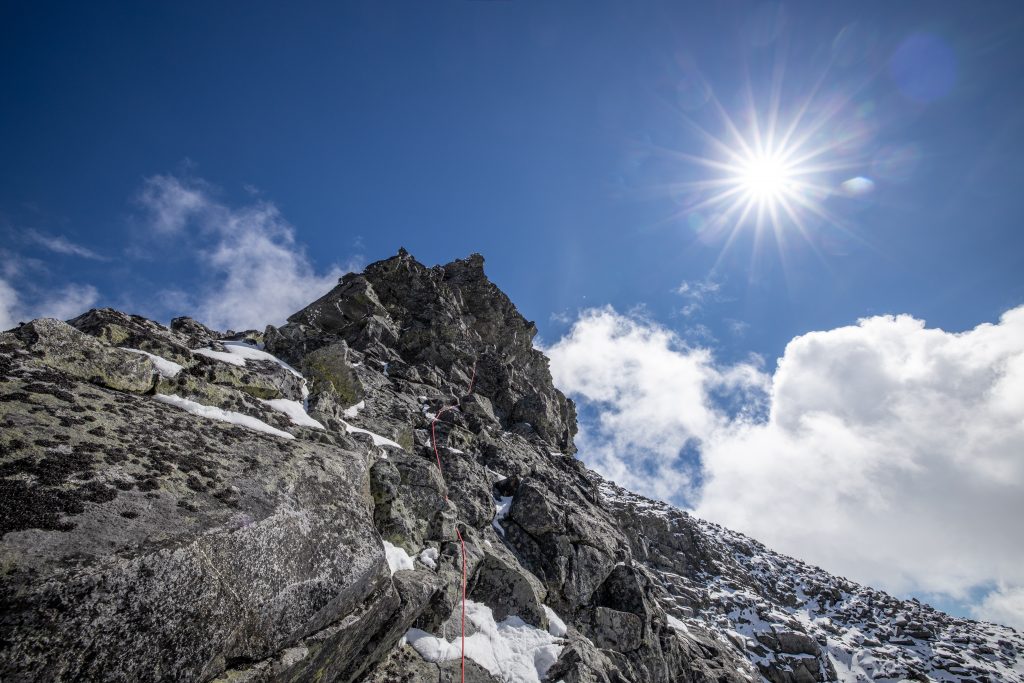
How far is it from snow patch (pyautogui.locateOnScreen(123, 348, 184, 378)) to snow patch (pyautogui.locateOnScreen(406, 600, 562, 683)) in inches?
437

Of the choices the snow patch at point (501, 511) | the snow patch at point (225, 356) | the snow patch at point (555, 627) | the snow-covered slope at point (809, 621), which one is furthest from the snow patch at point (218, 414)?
the snow-covered slope at point (809, 621)

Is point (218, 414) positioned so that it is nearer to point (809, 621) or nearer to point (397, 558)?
point (397, 558)

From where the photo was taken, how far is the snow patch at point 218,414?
42.2ft

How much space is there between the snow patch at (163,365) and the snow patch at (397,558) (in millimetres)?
8812

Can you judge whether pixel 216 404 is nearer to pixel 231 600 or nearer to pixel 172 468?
pixel 172 468

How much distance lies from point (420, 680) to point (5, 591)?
9.49 meters

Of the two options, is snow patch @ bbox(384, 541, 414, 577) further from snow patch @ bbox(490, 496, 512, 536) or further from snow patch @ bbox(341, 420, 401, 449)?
snow patch @ bbox(490, 496, 512, 536)

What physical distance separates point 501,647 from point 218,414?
12.4 m

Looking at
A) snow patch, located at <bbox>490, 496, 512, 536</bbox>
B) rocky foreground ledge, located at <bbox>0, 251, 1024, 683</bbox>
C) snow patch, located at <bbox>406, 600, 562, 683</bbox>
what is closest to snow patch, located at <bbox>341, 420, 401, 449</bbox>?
rocky foreground ledge, located at <bbox>0, 251, 1024, 683</bbox>

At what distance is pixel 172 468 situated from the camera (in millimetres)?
9555

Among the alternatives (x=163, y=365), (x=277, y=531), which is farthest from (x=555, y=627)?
(x=163, y=365)

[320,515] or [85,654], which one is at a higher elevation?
[320,515]

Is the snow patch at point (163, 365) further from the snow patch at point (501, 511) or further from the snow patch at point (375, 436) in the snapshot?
the snow patch at point (501, 511)

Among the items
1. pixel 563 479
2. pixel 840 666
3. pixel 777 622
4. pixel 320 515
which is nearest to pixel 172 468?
pixel 320 515
